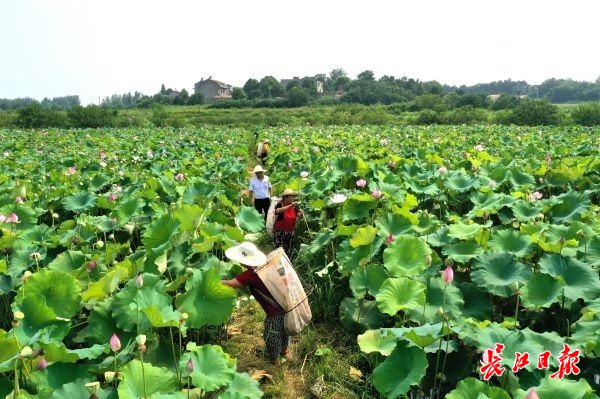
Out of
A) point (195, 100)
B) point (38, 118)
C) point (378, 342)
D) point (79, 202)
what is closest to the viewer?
point (378, 342)

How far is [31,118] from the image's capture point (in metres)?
31.2

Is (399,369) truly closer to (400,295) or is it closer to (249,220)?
(400,295)

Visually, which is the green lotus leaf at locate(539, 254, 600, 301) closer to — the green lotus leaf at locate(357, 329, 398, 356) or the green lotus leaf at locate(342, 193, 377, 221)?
the green lotus leaf at locate(357, 329, 398, 356)

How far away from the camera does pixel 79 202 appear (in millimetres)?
5258

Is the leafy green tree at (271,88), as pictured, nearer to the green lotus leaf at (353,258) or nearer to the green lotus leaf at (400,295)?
the green lotus leaf at (353,258)

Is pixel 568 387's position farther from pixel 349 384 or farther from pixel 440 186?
pixel 440 186

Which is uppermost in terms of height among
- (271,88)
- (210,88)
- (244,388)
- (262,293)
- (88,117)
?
(210,88)

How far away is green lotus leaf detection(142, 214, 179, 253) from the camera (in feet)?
11.9

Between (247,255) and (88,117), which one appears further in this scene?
(88,117)

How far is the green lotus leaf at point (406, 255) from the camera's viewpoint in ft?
10.5

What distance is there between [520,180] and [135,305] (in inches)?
198

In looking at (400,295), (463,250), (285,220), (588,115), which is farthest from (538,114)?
(400,295)

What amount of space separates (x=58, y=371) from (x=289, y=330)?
4.65 ft

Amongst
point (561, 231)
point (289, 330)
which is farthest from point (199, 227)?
point (561, 231)
